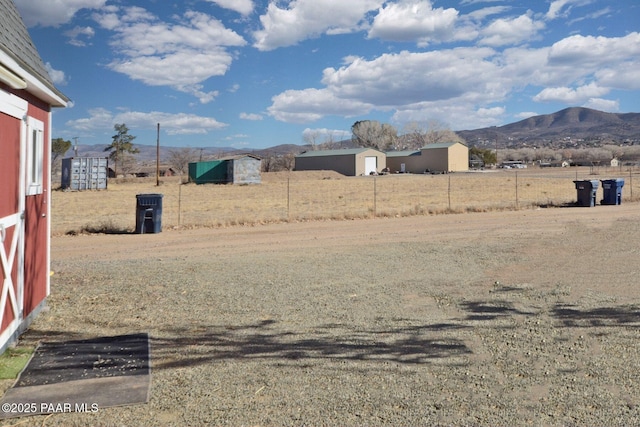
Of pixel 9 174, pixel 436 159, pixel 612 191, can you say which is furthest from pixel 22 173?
pixel 436 159

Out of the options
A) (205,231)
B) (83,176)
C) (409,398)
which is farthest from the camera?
(83,176)

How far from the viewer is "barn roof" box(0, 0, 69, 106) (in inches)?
214

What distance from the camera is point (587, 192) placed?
951 inches

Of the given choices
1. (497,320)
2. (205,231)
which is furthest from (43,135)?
(205,231)

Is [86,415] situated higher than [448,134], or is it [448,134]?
[448,134]

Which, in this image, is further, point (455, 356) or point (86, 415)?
point (455, 356)

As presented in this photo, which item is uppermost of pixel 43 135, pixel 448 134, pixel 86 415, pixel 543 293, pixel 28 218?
pixel 448 134

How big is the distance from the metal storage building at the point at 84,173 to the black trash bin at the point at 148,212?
34002 millimetres

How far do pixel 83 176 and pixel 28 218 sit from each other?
146 feet

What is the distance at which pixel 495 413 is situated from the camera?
4348 millimetres

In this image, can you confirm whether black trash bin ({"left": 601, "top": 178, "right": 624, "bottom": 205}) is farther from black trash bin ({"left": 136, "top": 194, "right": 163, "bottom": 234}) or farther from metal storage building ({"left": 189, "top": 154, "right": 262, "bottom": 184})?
metal storage building ({"left": 189, "top": 154, "right": 262, "bottom": 184})

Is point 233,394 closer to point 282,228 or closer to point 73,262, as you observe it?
point 73,262

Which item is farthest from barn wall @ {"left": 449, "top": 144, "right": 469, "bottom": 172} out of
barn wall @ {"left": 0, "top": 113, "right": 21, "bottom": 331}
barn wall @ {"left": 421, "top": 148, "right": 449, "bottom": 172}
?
barn wall @ {"left": 0, "top": 113, "right": 21, "bottom": 331}

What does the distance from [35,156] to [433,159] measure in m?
75.7
